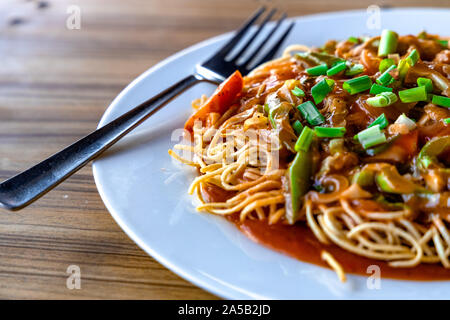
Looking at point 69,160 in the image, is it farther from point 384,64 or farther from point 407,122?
point 384,64

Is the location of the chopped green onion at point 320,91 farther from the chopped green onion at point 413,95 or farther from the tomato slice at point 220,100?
the tomato slice at point 220,100

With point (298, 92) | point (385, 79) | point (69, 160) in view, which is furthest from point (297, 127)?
point (69, 160)

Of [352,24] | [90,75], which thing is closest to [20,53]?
[90,75]

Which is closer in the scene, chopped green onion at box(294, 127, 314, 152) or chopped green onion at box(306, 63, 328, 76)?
chopped green onion at box(294, 127, 314, 152)

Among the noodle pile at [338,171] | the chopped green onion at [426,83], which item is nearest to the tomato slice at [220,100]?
the noodle pile at [338,171]

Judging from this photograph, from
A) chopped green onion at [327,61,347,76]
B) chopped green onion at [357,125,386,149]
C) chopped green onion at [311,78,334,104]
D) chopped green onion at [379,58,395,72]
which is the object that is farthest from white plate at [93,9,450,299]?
chopped green onion at [379,58,395,72]

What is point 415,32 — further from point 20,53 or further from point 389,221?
point 20,53

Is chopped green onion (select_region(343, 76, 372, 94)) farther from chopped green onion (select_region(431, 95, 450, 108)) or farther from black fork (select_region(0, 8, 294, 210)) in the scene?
black fork (select_region(0, 8, 294, 210))
